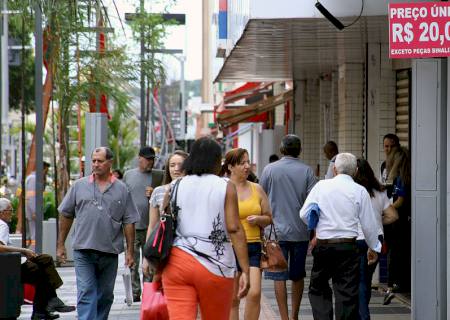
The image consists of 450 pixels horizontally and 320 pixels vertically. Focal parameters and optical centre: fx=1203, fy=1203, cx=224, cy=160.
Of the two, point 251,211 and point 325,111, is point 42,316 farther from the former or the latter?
point 325,111

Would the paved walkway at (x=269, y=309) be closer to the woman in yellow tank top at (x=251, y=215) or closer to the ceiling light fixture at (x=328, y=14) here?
the woman in yellow tank top at (x=251, y=215)

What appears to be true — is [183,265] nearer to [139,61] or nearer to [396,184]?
[396,184]

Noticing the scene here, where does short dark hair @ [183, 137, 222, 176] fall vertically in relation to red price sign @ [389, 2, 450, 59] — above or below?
below

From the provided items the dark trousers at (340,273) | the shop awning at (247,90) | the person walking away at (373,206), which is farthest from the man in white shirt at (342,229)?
the shop awning at (247,90)

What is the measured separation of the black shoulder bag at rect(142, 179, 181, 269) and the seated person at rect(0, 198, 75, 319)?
450cm

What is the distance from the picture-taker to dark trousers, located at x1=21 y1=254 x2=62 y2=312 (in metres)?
12.2

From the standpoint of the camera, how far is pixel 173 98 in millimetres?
91062

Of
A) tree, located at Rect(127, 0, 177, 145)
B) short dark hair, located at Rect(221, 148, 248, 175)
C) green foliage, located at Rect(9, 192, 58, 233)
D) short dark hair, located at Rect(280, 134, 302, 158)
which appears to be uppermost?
tree, located at Rect(127, 0, 177, 145)

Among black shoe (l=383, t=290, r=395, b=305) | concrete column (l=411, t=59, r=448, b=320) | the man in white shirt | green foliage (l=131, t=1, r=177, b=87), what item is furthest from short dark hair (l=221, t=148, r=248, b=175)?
green foliage (l=131, t=1, r=177, b=87)

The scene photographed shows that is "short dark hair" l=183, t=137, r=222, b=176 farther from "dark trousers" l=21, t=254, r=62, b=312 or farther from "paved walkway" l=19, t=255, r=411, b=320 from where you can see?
"paved walkway" l=19, t=255, r=411, b=320

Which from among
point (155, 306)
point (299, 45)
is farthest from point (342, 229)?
point (299, 45)

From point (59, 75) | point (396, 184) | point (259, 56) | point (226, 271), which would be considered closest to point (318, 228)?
point (226, 271)

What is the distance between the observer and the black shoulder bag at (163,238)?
7.71 metres

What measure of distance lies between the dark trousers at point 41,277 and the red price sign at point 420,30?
Answer: 440cm
